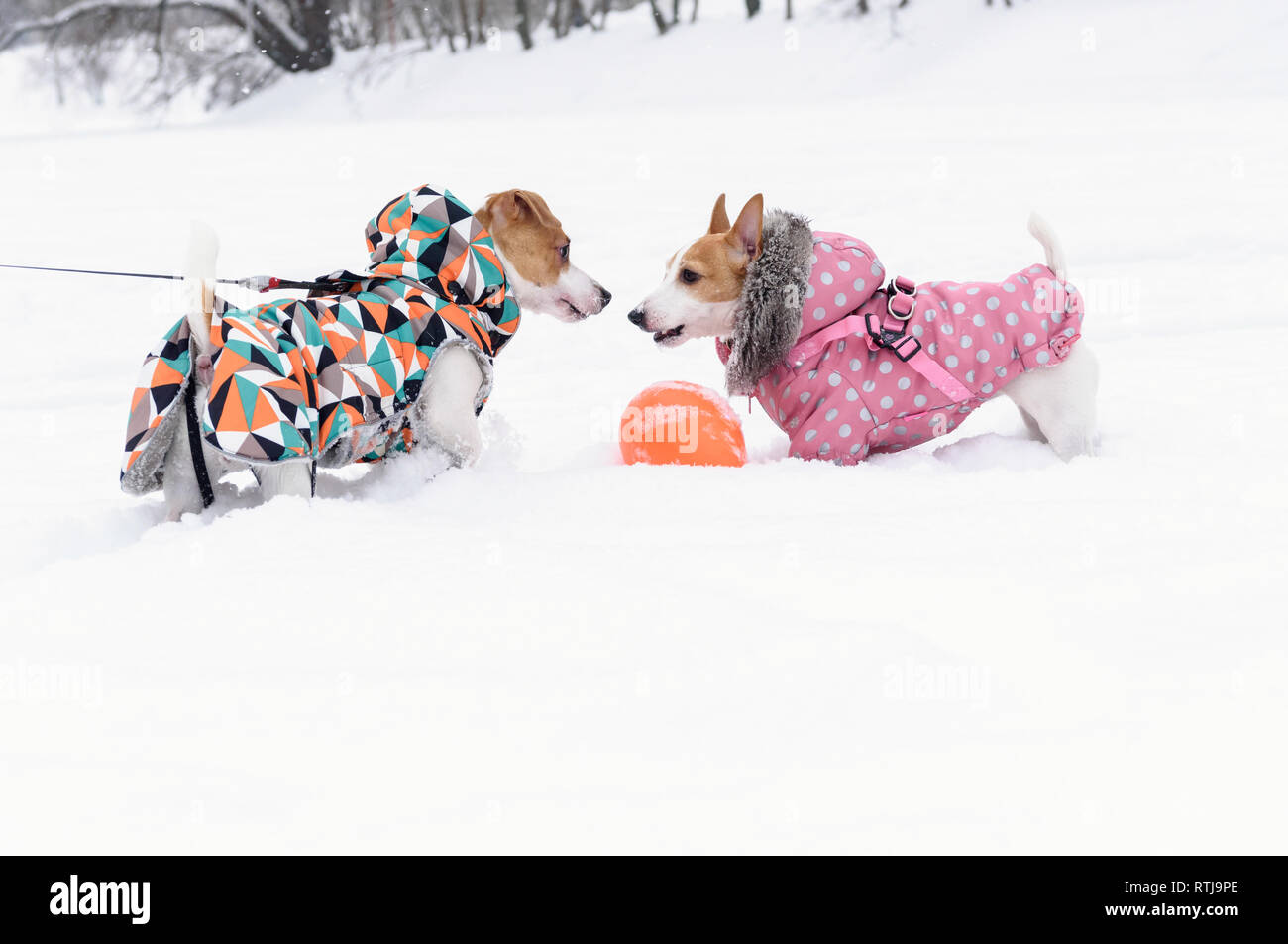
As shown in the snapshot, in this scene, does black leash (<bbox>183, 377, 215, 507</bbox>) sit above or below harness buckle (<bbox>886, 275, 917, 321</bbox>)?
below

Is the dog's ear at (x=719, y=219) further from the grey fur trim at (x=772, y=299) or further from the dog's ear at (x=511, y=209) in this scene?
the dog's ear at (x=511, y=209)

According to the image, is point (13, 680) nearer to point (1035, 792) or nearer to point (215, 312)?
point (215, 312)

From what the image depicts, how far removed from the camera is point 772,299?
11.2 feet

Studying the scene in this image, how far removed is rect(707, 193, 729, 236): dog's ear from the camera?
140 inches

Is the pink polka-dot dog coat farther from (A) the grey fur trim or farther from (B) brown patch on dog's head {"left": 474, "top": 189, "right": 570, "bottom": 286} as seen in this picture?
(B) brown patch on dog's head {"left": 474, "top": 189, "right": 570, "bottom": 286}

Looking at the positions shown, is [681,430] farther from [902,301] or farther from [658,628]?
[658,628]

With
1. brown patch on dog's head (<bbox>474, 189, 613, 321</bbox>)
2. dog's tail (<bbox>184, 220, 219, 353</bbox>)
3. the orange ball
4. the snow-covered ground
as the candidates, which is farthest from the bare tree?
dog's tail (<bbox>184, 220, 219, 353</bbox>)

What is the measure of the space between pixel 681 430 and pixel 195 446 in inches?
54.8

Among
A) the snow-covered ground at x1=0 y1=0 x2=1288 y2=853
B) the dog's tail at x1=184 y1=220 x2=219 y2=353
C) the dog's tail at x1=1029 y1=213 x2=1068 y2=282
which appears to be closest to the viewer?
the snow-covered ground at x1=0 y1=0 x2=1288 y2=853

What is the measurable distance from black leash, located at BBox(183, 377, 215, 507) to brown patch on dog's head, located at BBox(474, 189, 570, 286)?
1132mm

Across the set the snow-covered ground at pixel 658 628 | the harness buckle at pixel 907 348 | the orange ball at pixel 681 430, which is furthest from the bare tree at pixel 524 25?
the harness buckle at pixel 907 348

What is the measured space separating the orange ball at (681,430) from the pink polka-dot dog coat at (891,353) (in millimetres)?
197

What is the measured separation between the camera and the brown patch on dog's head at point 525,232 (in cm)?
357

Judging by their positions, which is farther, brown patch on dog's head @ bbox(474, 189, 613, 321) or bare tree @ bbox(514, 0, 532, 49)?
bare tree @ bbox(514, 0, 532, 49)
